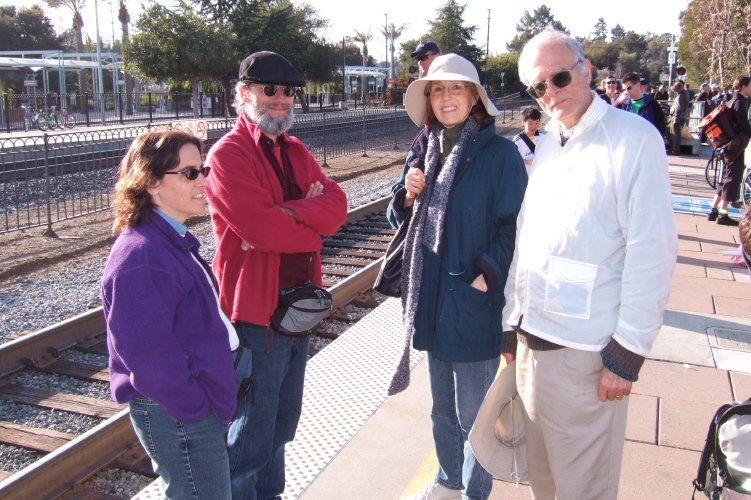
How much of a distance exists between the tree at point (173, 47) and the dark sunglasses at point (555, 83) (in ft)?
104

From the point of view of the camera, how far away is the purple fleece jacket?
1.98 meters

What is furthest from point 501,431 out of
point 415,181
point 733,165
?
point 733,165

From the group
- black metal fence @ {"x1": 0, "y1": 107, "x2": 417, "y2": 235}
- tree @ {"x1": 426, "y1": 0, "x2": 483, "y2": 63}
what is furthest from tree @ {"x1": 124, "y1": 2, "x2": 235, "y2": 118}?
tree @ {"x1": 426, "y1": 0, "x2": 483, "y2": 63}

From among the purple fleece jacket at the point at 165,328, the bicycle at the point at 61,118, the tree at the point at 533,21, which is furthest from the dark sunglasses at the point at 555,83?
the tree at the point at 533,21

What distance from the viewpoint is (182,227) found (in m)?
2.22

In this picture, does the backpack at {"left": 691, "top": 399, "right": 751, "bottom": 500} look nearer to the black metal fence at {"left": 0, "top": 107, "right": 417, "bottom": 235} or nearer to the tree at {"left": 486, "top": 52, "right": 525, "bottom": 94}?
the black metal fence at {"left": 0, "top": 107, "right": 417, "bottom": 235}

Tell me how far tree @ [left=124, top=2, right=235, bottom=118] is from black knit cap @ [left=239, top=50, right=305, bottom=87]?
101ft

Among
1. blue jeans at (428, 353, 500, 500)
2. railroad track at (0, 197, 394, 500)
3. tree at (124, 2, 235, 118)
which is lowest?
railroad track at (0, 197, 394, 500)

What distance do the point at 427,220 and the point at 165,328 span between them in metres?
1.23

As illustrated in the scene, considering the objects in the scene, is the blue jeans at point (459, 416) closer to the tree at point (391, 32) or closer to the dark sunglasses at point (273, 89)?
the dark sunglasses at point (273, 89)

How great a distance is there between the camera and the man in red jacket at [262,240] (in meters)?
2.62

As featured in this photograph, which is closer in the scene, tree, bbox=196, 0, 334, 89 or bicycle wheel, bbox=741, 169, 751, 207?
bicycle wheel, bbox=741, 169, 751, 207

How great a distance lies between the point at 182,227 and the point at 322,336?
137 inches

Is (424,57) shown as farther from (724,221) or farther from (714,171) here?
(714,171)
